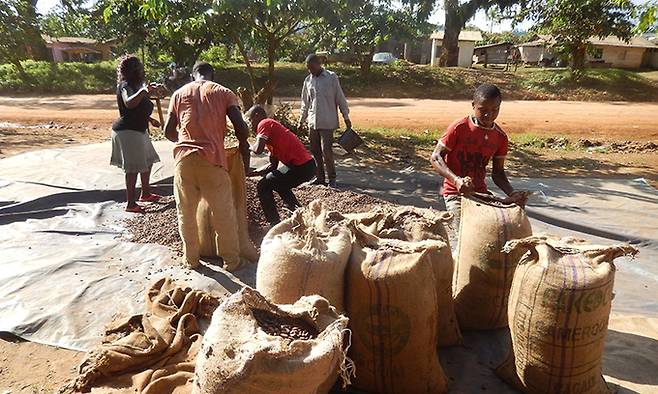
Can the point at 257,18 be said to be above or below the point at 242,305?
above

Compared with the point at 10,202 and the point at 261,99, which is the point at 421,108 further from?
the point at 10,202

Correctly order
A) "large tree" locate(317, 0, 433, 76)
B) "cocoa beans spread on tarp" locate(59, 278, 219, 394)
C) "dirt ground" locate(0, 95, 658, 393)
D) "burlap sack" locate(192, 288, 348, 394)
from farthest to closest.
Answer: "large tree" locate(317, 0, 433, 76) → "dirt ground" locate(0, 95, 658, 393) → "cocoa beans spread on tarp" locate(59, 278, 219, 394) → "burlap sack" locate(192, 288, 348, 394)

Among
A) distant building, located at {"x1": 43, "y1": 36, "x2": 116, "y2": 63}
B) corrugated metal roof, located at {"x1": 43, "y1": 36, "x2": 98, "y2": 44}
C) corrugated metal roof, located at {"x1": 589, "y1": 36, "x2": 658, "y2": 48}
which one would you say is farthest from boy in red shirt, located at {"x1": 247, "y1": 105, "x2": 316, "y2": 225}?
corrugated metal roof, located at {"x1": 43, "y1": 36, "x2": 98, "y2": 44}

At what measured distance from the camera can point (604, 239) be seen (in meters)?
4.29

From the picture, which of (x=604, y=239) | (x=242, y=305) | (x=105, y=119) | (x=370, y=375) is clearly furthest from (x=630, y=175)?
(x=105, y=119)

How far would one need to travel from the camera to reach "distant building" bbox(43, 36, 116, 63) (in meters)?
29.8

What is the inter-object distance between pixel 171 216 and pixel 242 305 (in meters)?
3.36

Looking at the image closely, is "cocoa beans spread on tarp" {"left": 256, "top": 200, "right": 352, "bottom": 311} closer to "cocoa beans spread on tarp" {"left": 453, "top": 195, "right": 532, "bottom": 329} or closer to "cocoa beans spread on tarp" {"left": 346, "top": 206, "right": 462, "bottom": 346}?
"cocoa beans spread on tarp" {"left": 346, "top": 206, "right": 462, "bottom": 346}

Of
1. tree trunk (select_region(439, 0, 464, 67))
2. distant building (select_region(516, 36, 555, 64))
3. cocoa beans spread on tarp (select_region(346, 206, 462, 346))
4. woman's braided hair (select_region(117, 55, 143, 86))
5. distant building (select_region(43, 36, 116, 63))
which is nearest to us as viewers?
cocoa beans spread on tarp (select_region(346, 206, 462, 346))

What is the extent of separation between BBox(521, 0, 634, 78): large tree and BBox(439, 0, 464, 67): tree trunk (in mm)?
3031

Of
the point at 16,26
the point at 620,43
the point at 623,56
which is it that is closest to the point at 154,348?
the point at 16,26

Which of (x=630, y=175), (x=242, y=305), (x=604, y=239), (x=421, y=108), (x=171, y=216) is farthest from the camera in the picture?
(x=421, y=108)

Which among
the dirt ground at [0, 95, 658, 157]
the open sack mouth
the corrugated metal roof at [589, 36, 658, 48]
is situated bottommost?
the dirt ground at [0, 95, 658, 157]

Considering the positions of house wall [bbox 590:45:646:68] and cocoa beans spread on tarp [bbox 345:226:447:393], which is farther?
house wall [bbox 590:45:646:68]
